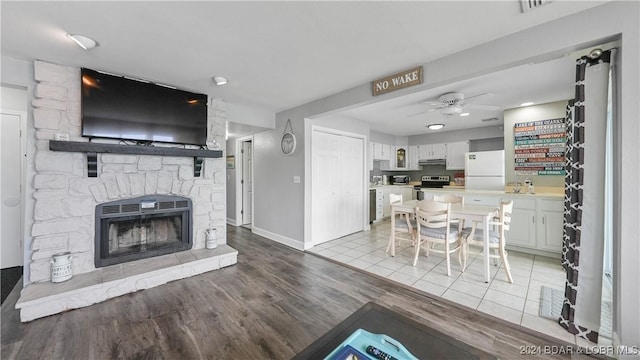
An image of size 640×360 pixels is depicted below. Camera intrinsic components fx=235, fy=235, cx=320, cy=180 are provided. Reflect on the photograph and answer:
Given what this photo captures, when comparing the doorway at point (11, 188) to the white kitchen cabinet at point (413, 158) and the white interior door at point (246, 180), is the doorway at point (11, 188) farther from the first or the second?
the white kitchen cabinet at point (413, 158)

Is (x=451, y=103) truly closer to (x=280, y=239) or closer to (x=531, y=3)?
(x=531, y=3)

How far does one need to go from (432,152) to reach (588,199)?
5.06 metres

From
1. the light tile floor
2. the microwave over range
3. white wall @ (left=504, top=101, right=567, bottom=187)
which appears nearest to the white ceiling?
white wall @ (left=504, top=101, right=567, bottom=187)

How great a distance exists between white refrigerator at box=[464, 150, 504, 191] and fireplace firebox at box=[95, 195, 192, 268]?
5481 millimetres

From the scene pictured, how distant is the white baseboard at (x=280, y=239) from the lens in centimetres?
401

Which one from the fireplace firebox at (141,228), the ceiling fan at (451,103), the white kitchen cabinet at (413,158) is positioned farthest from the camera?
the white kitchen cabinet at (413,158)

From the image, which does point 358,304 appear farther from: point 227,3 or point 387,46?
point 227,3

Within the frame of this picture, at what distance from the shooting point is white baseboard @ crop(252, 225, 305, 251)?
4.01m

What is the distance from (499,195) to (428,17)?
3393 millimetres

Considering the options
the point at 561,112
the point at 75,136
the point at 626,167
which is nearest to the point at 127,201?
the point at 75,136

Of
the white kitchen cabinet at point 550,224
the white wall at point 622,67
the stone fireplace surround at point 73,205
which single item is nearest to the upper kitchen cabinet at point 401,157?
the white kitchen cabinet at point 550,224

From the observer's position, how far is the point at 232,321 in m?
2.05

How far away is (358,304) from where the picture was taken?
2307 millimetres

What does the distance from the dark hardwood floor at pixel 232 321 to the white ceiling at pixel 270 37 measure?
2.41 meters
